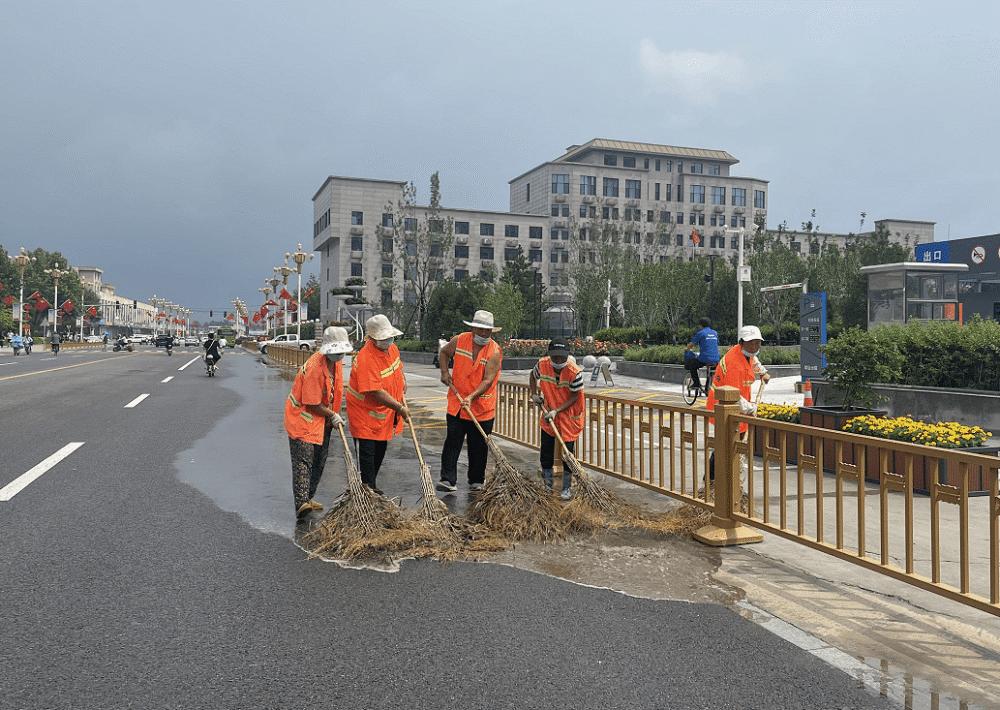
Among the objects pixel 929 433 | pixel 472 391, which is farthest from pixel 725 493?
pixel 929 433

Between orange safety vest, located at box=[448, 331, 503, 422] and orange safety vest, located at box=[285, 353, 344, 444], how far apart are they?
4.60 ft

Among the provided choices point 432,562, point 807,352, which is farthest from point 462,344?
point 807,352

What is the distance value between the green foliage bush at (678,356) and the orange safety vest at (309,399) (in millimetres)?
20596

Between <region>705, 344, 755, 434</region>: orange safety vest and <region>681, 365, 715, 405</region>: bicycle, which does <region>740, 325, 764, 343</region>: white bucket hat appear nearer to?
<region>705, 344, 755, 434</region>: orange safety vest

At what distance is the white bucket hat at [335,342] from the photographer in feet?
21.6

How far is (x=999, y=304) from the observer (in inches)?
1341

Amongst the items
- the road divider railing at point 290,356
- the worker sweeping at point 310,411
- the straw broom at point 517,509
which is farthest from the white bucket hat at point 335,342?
the road divider railing at point 290,356

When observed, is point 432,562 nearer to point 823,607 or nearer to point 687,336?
point 823,607

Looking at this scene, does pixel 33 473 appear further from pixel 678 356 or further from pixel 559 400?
pixel 678 356

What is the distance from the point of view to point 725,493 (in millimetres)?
6102

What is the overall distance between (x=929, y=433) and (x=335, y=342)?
593cm

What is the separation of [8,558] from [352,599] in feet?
8.19

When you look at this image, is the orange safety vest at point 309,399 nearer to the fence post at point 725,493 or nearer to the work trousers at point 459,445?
the work trousers at point 459,445

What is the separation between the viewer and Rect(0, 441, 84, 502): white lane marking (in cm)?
742
